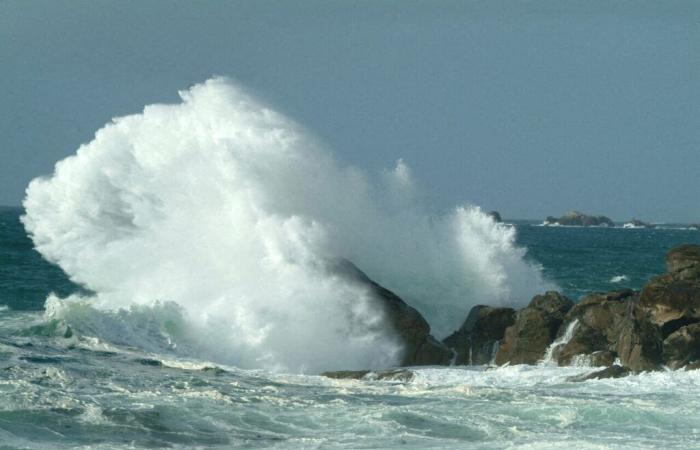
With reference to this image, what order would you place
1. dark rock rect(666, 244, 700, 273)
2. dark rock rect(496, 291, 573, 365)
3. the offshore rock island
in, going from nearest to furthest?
the offshore rock island → dark rock rect(496, 291, 573, 365) → dark rock rect(666, 244, 700, 273)

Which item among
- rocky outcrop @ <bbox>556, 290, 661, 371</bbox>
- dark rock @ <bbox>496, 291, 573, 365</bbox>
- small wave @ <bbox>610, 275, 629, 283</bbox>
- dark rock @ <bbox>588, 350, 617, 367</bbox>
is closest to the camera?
rocky outcrop @ <bbox>556, 290, 661, 371</bbox>

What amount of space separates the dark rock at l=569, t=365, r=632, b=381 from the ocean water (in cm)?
31

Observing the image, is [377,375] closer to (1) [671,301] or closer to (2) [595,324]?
(2) [595,324]

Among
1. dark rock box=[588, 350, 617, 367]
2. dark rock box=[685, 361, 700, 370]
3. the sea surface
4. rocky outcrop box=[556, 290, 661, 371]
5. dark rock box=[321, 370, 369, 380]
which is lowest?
the sea surface

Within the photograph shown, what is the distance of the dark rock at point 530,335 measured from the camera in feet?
65.4

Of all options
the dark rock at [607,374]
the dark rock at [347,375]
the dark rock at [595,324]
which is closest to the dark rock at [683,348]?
the dark rock at [607,374]

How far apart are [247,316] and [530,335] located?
19.2ft

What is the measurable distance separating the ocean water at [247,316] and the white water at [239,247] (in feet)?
0.16

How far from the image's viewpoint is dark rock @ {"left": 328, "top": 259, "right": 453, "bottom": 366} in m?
20.8

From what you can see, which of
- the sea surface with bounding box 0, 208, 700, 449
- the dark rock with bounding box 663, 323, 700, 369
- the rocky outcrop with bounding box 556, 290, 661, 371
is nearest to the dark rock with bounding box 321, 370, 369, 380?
the sea surface with bounding box 0, 208, 700, 449

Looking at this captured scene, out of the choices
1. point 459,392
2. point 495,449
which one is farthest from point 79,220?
point 495,449

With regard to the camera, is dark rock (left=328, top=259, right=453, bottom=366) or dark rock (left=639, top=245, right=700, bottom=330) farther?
dark rock (left=328, top=259, right=453, bottom=366)

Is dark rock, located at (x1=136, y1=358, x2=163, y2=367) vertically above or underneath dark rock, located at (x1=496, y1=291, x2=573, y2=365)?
underneath

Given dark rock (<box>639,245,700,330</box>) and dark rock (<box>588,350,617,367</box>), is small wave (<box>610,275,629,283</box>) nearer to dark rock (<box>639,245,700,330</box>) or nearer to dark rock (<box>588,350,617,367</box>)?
dark rock (<box>639,245,700,330</box>)
